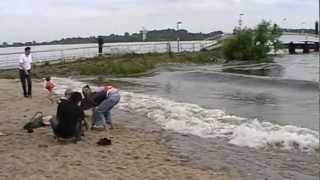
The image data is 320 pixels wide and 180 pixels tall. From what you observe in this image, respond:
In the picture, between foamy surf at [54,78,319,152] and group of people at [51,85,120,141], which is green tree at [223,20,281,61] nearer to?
foamy surf at [54,78,319,152]

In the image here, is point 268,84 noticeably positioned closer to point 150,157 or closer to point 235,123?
point 235,123

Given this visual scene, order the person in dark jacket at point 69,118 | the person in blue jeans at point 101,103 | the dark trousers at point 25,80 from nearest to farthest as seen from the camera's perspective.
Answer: the person in dark jacket at point 69,118
the person in blue jeans at point 101,103
the dark trousers at point 25,80

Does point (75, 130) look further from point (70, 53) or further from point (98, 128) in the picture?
point (70, 53)

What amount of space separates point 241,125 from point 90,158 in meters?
5.35

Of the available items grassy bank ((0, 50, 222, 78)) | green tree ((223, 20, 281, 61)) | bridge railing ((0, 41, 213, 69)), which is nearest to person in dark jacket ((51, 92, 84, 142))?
grassy bank ((0, 50, 222, 78))

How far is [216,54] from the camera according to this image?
59281 millimetres

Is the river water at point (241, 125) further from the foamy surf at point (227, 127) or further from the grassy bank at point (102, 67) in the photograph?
the grassy bank at point (102, 67)

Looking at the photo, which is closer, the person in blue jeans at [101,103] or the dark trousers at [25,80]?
the person in blue jeans at [101,103]

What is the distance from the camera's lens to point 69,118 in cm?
1075

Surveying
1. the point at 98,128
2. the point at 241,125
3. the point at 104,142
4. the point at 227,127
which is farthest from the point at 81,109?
the point at 241,125

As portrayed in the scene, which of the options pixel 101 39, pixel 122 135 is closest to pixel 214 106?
pixel 122 135

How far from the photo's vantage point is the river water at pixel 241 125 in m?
9.92

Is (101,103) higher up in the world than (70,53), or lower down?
higher up

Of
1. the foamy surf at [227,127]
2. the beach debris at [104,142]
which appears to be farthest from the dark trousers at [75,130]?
the foamy surf at [227,127]
